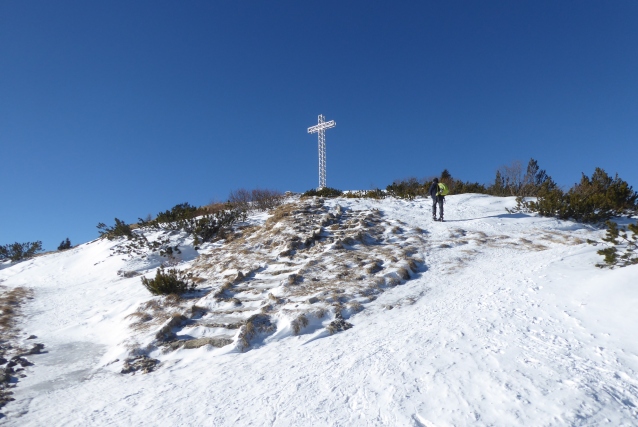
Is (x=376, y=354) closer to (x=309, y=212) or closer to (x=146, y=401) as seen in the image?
(x=146, y=401)

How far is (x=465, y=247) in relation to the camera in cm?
914

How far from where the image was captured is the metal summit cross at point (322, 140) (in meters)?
30.6

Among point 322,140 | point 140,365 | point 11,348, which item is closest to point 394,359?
point 140,365

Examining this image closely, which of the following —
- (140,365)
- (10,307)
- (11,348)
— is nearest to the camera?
(140,365)

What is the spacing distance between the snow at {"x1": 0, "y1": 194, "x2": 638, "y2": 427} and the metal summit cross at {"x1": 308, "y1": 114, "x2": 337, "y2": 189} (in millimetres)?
23114

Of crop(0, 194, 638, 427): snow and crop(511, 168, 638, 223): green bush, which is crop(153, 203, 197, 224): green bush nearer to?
crop(0, 194, 638, 427): snow

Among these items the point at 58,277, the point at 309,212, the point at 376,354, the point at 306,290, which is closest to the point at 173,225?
the point at 58,277

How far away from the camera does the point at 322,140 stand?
33281mm

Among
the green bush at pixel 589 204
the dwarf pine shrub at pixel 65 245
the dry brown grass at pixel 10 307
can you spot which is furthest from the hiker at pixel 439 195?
the dwarf pine shrub at pixel 65 245

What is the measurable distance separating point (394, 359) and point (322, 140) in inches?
1212

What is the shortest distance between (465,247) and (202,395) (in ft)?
24.8

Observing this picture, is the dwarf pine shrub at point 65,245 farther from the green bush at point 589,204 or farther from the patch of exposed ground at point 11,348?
the green bush at point 589,204

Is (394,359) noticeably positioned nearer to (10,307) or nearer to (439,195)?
(10,307)

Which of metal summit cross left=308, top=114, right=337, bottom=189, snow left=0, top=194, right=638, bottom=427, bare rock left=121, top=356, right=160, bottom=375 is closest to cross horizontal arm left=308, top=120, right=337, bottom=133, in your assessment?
metal summit cross left=308, top=114, right=337, bottom=189
